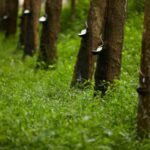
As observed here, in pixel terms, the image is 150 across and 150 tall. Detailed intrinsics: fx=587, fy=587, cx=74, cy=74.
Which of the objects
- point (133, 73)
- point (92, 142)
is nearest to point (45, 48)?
point (133, 73)

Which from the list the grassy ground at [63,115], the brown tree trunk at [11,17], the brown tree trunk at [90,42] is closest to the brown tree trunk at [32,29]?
the brown tree trunk at [11,17]

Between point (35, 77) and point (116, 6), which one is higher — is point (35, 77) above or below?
below

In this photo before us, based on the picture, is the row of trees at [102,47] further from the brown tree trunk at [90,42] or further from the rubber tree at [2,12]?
the rubber tree at [2,12]

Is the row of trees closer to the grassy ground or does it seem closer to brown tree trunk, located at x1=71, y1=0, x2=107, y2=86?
brown tree trunk, located at x1=71, y1=0, x2=107, y2=86

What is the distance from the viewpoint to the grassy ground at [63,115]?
7.48m

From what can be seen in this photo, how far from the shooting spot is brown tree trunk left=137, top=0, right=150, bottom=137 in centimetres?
837

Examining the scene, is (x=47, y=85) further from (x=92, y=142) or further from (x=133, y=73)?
(x=92, y=142)

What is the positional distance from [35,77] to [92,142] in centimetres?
763

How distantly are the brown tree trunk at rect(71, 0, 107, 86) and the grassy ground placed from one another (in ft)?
1.40

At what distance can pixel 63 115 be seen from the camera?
8.98 meters

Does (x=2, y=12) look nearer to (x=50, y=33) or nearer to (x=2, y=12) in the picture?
(x=2, y=12)

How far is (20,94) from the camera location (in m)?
11.2

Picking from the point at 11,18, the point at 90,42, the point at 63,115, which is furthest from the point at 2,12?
the point at 63,115

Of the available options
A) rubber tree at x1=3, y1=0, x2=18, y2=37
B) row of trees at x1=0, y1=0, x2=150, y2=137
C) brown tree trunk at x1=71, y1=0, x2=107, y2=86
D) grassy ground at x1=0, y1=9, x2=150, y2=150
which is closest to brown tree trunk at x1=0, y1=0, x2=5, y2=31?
rubber tree at x1=3, y1=0, x2=18, y2=37
